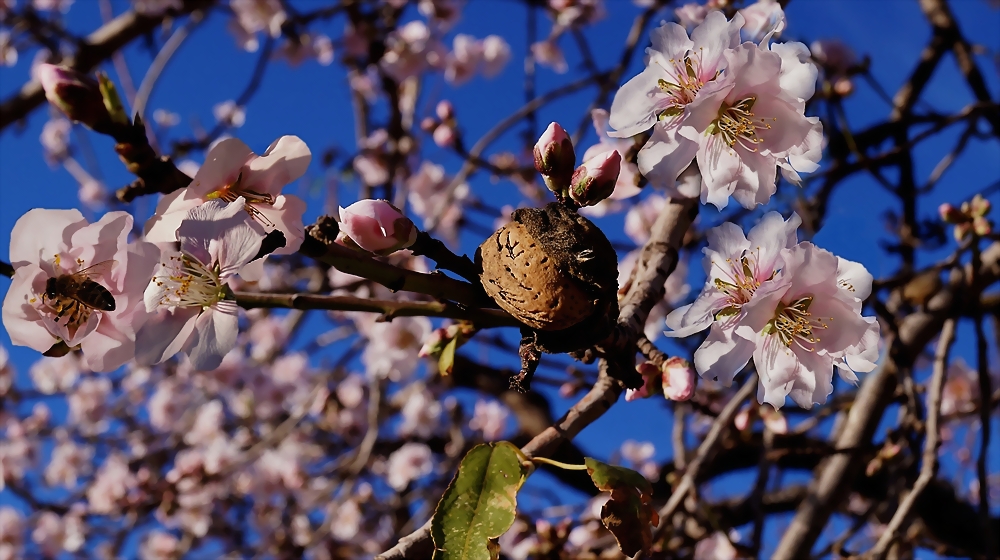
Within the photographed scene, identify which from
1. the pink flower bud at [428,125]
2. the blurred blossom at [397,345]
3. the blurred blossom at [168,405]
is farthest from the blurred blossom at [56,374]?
the pink flower bud at [428,125]

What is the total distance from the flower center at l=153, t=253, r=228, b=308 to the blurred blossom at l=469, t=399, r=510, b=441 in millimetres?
3325

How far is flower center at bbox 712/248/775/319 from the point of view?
877 mm

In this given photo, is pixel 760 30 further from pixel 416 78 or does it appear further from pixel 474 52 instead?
pixel 474 52

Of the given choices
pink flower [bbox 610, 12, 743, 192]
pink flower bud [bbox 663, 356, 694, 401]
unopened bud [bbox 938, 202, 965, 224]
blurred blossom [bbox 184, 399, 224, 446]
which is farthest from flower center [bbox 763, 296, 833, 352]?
blurred blossom [bbox 184, 399, 224, 446]

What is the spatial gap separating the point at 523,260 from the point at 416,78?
352cm

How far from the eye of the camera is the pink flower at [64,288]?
30.8 inches

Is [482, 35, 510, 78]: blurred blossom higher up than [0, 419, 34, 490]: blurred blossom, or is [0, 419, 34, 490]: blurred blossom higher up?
[482, 35, 510, 78]: blurred blossom

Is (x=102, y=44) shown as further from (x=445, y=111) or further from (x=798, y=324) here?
(x=798, y=324)

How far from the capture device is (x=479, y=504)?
752 millimetres

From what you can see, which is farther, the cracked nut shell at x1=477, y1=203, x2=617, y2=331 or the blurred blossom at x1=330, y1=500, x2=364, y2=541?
the blurred blossom at x1=330, y1=500, x2=364, y2=541

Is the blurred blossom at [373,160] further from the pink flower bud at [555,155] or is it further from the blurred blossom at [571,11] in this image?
the pink flower bud at [555,155]

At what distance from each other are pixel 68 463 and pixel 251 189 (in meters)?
5.76

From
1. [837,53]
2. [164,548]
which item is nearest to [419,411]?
[164,548]

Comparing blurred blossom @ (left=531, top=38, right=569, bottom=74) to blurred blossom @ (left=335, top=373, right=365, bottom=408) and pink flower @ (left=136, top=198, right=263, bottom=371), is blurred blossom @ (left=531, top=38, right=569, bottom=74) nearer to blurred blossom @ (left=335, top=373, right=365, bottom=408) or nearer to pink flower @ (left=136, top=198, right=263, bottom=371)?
blurred blossom @ (left=335, top=373, right=365, bottom=408)
